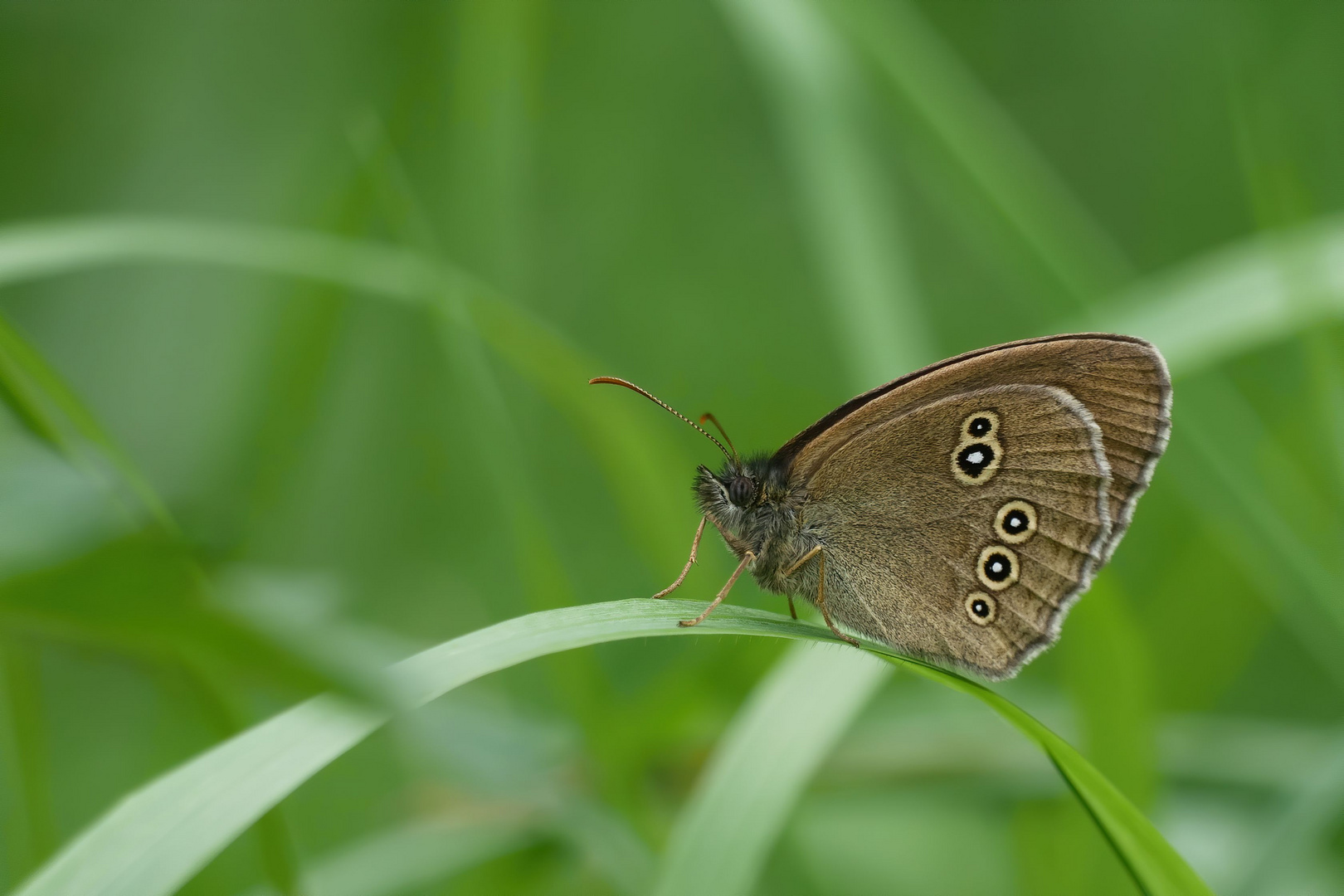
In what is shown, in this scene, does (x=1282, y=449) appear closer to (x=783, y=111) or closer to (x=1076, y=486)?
(x=1076, y=486)

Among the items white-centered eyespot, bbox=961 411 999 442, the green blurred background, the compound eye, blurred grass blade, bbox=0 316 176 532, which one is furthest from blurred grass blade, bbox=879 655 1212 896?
blurred grass blade, bbox=0 316 176 532

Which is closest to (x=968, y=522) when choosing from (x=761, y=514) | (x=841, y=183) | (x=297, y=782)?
(x=761, y=514)

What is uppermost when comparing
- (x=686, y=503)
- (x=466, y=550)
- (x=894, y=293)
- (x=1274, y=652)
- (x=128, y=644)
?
(x=466, y=550)

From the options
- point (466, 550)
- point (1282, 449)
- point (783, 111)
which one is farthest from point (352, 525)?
point (1282, 449)

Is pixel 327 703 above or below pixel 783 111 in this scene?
below

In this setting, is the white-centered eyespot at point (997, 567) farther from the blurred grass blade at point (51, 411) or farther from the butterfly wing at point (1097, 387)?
the blurred grass blade at point (51, 411)

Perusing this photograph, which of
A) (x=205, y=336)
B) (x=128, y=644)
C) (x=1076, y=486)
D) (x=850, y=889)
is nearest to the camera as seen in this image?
(x=128, y=644)

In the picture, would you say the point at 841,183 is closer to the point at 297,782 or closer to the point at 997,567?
the point at 997,567
